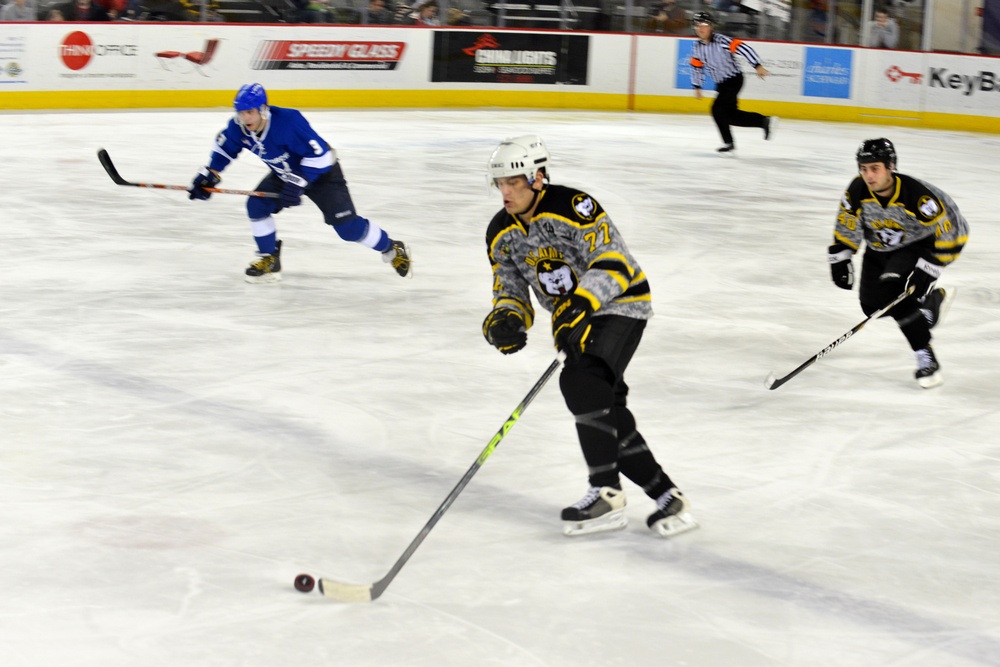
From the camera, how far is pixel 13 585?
2.86 meters

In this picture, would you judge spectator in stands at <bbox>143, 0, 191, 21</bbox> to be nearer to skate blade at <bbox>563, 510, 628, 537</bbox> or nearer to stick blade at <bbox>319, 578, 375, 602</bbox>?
skate blade at <bbox>563, 510, 628, 537</bbox>

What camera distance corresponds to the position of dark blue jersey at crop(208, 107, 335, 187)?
584cm

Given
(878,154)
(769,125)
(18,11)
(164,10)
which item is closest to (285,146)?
(878,154)

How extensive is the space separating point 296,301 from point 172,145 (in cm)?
531

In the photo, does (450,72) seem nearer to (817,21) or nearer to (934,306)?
(817,21)

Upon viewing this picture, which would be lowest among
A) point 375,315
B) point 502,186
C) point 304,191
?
point 375,315

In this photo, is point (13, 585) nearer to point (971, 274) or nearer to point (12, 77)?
point (971, 274)

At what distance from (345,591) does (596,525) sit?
0.80m

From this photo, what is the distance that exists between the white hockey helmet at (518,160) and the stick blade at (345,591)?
109 centimetres

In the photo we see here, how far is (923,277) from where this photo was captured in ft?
15.1

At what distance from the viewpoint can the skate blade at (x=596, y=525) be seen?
10.7ft

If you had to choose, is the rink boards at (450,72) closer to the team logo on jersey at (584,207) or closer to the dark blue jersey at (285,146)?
the dark blue jersey at (285,146)

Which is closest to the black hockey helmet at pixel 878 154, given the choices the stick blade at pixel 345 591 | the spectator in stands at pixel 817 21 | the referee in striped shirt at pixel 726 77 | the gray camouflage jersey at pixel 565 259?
the gray camouflage jersey at pixel 565 259

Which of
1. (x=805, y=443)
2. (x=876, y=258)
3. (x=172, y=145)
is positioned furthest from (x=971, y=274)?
(x=172, y=145)
